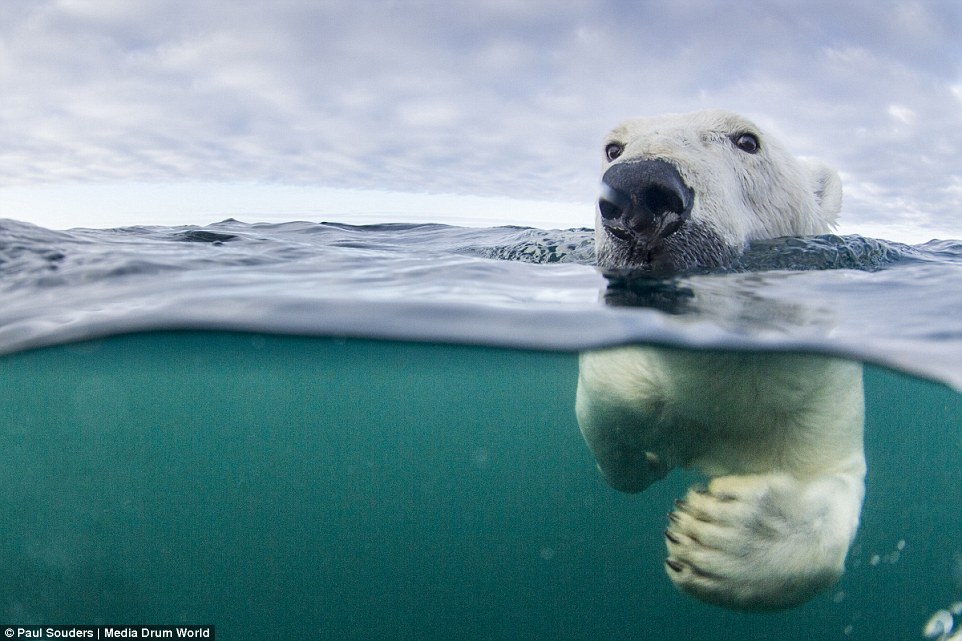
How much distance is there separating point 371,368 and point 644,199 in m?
3.43

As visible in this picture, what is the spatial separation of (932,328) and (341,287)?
3.35m

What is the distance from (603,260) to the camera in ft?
12.0

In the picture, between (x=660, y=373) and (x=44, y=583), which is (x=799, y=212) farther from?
(x=44, y=583)

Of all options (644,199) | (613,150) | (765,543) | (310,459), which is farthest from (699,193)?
(310,459)

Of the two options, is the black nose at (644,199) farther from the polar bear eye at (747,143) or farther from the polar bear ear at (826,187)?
the polar bear ear at (826,187)

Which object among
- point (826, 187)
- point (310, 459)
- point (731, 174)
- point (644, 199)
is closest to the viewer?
point (644, 199)

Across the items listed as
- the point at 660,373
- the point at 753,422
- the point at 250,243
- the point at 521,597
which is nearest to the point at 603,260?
the point at 660,373

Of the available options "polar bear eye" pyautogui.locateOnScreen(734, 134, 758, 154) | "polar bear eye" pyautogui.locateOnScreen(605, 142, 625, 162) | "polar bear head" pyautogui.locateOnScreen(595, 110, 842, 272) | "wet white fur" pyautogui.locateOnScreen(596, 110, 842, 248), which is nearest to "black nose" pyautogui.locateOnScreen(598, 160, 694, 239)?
"polar bear head" pyautogui.locateOnScreen(595, 110, 842, 272)

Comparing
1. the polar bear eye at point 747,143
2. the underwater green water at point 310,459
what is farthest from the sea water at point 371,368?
the polar bear eye at point 747,143

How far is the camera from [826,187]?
462 cm

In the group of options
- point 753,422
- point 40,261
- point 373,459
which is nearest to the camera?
point 753,422

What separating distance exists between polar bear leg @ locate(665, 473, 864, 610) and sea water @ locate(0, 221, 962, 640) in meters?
0.78

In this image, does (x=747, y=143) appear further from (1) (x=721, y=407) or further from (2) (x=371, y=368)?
(2) (x=371, y=368)

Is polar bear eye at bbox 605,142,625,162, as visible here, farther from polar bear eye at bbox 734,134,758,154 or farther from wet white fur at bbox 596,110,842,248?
polar bear eye at bbox 734,134,758,154
